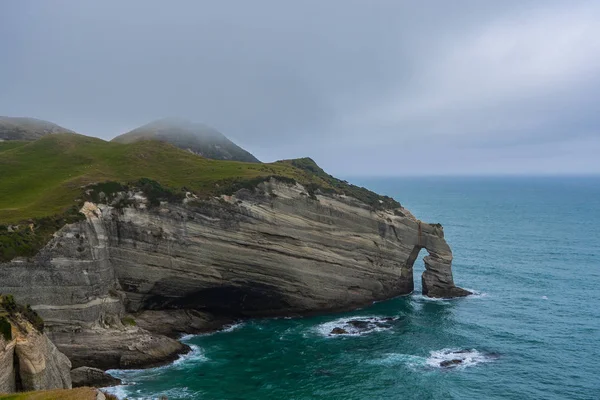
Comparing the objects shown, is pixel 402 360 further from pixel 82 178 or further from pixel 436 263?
pixel 82 178

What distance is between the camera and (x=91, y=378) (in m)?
45.3

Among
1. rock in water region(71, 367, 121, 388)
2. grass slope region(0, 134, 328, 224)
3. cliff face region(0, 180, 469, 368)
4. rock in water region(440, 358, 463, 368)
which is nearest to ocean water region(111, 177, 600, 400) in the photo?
rock in water region(440, 358, 463, 368)

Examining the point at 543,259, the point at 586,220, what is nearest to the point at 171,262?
the point at 543,259

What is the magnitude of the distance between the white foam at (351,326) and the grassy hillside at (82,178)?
18.1 meters

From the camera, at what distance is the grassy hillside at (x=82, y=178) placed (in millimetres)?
51406

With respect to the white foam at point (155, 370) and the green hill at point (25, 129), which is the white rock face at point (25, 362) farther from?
the green hill at point (25, 129)

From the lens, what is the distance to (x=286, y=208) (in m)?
69.1

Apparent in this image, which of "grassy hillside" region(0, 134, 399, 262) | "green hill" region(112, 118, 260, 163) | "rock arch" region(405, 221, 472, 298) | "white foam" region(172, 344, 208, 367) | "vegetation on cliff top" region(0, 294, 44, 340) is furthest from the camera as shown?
"green hill" region(112, 118, 260, 163)

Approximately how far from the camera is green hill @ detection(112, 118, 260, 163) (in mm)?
140375

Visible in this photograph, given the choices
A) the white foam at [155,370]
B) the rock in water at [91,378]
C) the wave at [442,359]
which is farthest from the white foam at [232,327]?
the wave at [442,359]

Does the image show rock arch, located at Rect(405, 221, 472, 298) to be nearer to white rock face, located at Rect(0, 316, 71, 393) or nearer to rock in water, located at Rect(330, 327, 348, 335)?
rock in water, located at Rect(330, 327, 348, 335)

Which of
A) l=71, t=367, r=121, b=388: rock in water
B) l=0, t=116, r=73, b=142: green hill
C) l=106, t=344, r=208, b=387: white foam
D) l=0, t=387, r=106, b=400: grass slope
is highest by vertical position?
l=0, t=116, r=73, b=142: green hill

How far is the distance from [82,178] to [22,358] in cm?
3511

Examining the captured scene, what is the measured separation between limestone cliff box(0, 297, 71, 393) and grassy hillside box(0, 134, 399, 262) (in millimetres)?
13939
